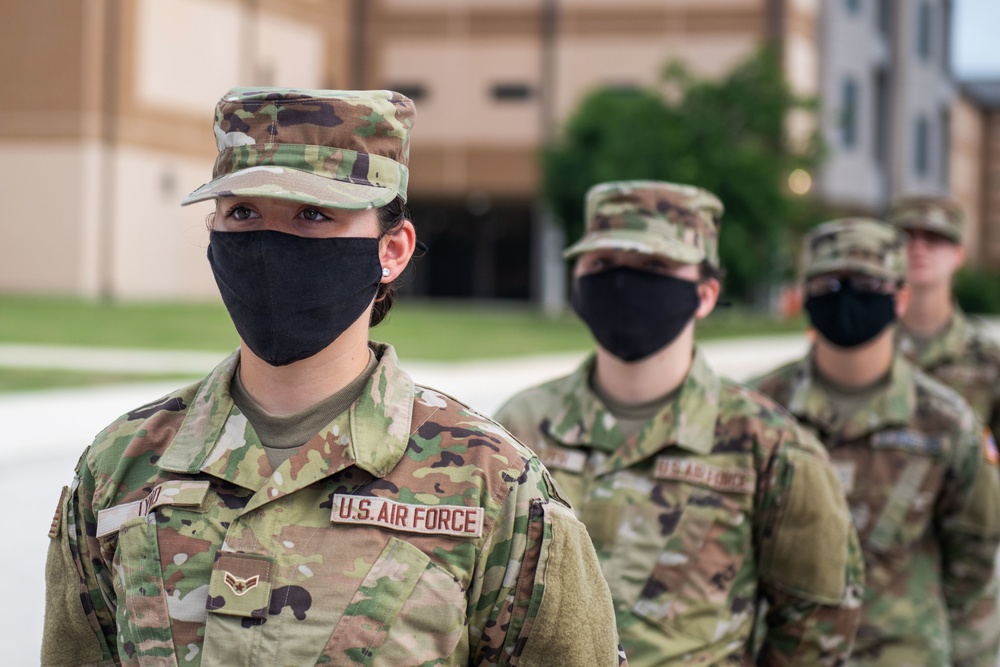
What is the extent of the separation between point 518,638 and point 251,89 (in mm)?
1048

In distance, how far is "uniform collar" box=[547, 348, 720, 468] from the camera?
3.65 metres

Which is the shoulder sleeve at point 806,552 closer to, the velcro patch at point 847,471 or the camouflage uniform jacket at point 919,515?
the camouflage uniform jacket at point 919,515

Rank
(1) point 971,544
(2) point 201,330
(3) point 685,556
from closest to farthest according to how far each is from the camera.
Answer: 1. (3) point 685,556
2. (1) point 971,544
3. (2) point 201,330

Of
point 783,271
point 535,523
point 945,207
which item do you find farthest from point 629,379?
point 783,271

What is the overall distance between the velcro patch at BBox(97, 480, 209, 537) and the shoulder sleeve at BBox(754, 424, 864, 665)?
1.88 m

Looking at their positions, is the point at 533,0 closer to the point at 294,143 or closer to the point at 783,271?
the point at 783,271

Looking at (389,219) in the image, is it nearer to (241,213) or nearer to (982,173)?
(241,213)

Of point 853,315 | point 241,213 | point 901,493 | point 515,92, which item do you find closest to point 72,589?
point 241,213

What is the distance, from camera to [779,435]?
11.9ft

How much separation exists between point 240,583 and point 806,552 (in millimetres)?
→ 1922

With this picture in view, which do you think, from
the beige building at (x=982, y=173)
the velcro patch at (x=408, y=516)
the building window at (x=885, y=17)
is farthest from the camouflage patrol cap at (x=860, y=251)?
the beige building at (x=982, y=173)

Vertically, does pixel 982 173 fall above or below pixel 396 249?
above

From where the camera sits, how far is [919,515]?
4578mm


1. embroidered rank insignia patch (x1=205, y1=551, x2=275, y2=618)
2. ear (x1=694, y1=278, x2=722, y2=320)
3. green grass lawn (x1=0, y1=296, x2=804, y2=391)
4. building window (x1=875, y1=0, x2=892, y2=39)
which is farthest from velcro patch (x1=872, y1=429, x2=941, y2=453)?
building window (x1=875, y1=0, x2=892, y2=39)
